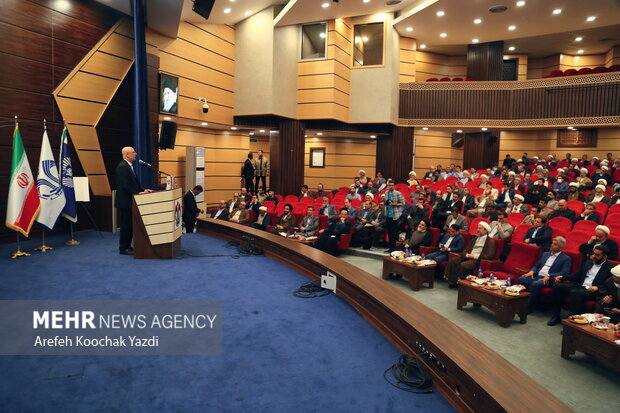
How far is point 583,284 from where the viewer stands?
4.26 metres

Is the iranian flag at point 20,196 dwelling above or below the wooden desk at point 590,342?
above

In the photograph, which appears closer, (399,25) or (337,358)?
(337,358)

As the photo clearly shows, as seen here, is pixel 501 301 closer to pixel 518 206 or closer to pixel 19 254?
pixel 518 206

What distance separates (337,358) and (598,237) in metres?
3.38

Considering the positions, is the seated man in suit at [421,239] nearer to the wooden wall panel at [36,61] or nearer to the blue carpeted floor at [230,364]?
the blue carpeted floor at [230,364]

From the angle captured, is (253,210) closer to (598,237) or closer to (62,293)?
(62,293)

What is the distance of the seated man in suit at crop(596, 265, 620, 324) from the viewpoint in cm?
359

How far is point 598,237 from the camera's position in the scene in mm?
4445

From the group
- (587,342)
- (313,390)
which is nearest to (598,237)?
(587,342)

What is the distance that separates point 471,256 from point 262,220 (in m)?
4.15

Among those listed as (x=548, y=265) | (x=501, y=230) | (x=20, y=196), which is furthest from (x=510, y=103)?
(x=20, y=196)

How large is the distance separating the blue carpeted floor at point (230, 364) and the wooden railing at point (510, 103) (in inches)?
384

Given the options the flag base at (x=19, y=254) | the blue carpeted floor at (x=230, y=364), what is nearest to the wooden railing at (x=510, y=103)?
the blue carpeted floor at (x=230, y=364)

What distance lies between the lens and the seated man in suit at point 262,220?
26.7ft
